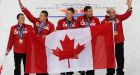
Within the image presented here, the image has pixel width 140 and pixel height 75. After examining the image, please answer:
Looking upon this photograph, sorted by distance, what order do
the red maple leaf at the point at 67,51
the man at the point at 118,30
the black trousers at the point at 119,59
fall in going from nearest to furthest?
the red maple leaf at the point at 67,51 < the man at the point at 118,30 < the black trousers at the point at 119,59

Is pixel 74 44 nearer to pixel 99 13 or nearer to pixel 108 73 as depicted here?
pixel 108 73

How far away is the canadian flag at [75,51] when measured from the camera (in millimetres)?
8305

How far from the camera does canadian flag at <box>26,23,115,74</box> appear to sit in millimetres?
8305

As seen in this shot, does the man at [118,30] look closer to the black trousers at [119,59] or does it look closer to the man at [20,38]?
the black trousers at [119,59]

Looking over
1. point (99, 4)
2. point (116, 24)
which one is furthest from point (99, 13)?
point (116, 24)

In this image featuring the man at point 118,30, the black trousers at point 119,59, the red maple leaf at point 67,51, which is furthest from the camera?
the black trousers at point 119,59

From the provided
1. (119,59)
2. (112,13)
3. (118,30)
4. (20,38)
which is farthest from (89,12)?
(20,38)

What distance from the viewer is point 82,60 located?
8352 mm

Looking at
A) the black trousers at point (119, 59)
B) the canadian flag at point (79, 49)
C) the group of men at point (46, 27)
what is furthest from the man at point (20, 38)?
the black trousers at point (119, 59)

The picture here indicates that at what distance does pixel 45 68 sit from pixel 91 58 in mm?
835

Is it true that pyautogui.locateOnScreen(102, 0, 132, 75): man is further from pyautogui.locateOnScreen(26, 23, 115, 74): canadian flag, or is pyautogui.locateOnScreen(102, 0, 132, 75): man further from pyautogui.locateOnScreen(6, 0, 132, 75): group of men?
pyautogui.locateOnScreen(26, 23, 115, 74): canadian flag

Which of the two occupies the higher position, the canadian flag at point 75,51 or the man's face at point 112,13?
the man's face at point 112,13

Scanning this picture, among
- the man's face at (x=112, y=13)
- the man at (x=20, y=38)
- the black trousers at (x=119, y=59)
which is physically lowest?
the black trousers at (x=119, y=59)

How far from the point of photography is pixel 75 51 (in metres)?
8.31
